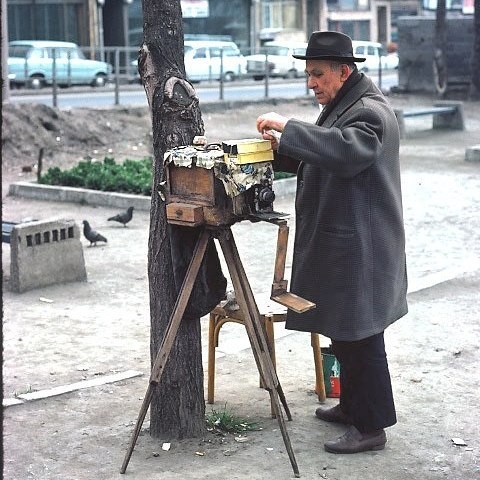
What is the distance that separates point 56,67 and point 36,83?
2.17m

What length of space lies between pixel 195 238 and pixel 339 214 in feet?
2.11

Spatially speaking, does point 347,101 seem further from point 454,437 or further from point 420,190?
point 420,190

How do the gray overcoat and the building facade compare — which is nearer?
the gray overcoat

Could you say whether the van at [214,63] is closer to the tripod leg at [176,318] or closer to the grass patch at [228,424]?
the grass patch at [228,424]

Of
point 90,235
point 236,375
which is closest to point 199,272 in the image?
point 236,375

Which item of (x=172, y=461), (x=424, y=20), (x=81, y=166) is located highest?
(x=424, y=20)

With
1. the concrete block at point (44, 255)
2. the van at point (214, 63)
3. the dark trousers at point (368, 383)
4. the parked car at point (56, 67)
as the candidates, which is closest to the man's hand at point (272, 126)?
the dark trousers at point (368, 383)

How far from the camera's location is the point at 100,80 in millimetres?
26297

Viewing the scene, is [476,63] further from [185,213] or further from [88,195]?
[185,213]

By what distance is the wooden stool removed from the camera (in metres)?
5.39

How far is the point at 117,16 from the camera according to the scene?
1602 inches

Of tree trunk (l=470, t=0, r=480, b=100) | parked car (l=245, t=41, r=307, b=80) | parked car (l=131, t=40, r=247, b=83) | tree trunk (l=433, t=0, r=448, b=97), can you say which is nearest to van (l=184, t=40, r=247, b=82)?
parked car (l=131, t=40, r=247, b=83)

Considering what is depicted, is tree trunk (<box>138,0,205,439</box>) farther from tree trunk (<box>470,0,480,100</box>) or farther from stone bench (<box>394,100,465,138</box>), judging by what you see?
tree trunk (<box>470,0,480,100</box>)

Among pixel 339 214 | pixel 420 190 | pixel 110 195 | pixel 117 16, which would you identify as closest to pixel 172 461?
pixel 339 214
